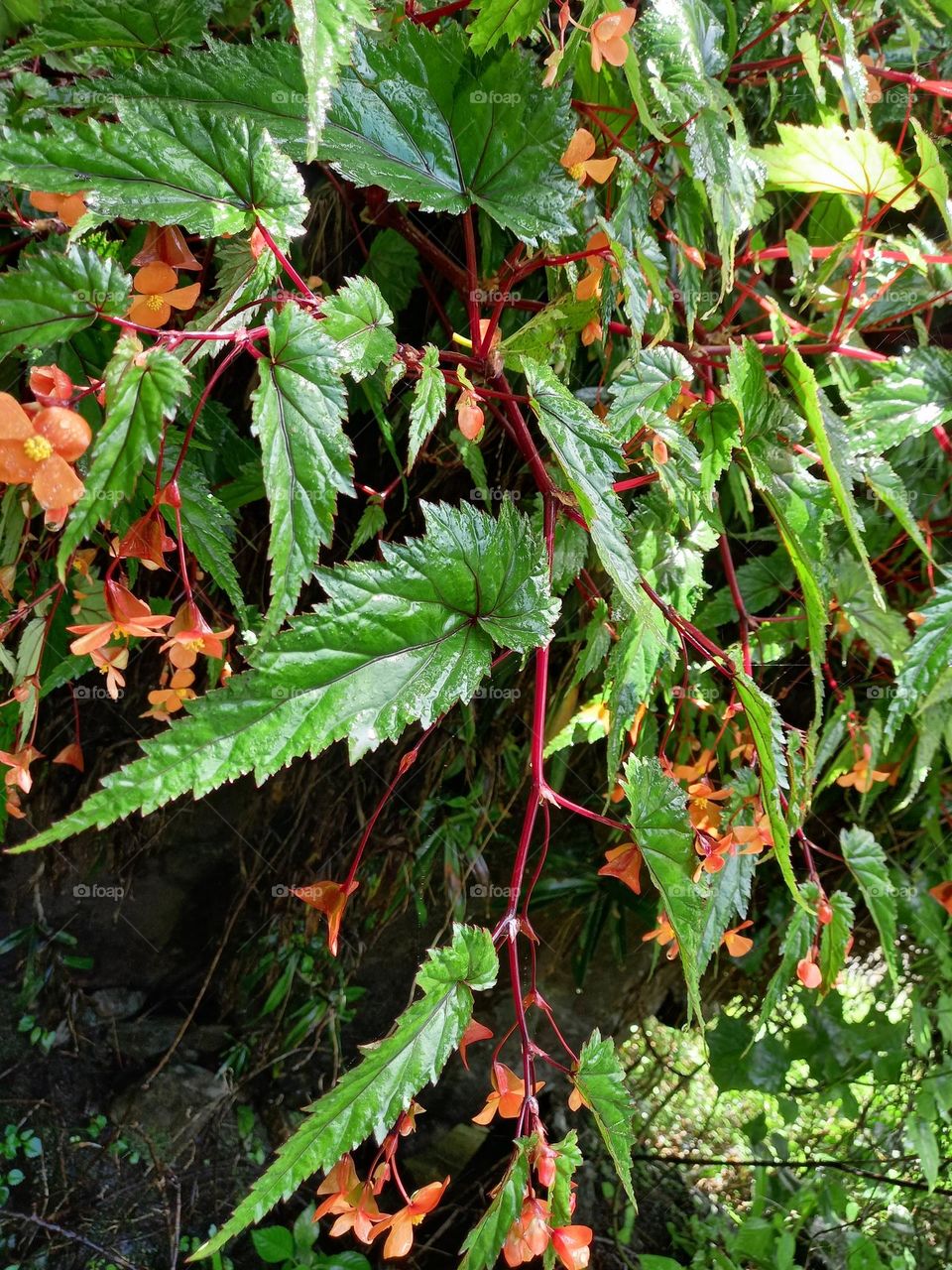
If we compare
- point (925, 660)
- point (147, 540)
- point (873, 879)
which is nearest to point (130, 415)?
point (147, 540)

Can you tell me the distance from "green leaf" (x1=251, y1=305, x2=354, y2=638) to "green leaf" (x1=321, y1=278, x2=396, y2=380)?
0.02 metres

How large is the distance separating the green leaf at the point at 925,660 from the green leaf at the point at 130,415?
28.0 inches

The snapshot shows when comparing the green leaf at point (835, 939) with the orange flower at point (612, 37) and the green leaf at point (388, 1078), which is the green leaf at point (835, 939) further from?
the orange flower at point (612, 37)

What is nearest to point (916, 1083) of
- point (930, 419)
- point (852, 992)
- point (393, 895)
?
point (852, 992)

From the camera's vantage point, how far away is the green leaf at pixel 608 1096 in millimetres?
582

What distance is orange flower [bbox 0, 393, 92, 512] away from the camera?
392mm

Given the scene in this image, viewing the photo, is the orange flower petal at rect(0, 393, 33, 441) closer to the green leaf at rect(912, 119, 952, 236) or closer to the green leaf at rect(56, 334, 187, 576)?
the green leaf at rect(56, 334, 187, 576)

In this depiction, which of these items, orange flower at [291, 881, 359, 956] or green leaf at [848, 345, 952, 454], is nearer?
orange flower at [291, 881, 359, 956]

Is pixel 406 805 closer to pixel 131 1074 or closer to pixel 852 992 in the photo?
pixel 131 1074

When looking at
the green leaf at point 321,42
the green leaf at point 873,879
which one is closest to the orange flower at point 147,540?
the green leaf at point 321,42

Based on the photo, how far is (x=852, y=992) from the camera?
60.4 inches

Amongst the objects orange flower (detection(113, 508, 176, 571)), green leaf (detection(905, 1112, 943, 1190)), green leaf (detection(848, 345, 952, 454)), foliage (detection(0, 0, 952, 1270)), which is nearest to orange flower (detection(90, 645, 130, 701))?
foliage (detection(0, 0, 952, 1270))

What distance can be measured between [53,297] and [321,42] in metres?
0.18

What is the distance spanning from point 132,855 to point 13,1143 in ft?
1.71
